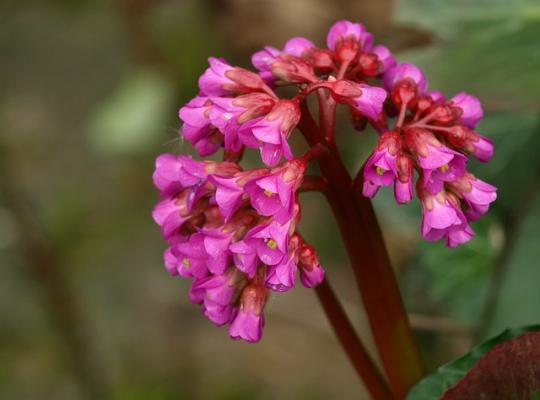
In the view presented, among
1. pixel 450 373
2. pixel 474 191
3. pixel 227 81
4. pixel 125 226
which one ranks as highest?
pixel 227 81

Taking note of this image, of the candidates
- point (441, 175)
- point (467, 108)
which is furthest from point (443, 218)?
point (467, 108)

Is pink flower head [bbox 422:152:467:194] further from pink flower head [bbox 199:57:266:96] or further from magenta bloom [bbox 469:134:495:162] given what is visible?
pink flower head [bbox 199:57:266:96]

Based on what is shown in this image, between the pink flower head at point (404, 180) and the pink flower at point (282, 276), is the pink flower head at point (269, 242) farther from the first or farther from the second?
the pink flower head at point (404, 180)

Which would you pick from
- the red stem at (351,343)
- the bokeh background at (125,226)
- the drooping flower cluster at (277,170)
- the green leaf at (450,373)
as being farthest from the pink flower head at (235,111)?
the bokeh background at (125,226)

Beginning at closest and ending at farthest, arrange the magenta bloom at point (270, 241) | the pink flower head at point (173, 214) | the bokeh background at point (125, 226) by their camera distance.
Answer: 1. the magenta bloom at point (270, 241)
2. the pink flower head at point (173, 214)
3. the bokeh background at point (125, 226)

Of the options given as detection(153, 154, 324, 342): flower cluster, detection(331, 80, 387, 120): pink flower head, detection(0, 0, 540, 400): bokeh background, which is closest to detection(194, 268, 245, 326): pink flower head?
detection(153, 154, 324, 342): flower cluster

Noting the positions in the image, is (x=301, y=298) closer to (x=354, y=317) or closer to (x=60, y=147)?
(x=354, y=317)

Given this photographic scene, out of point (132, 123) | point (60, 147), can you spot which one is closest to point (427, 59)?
point (132, 123)

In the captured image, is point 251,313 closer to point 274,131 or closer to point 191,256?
point 191,256
